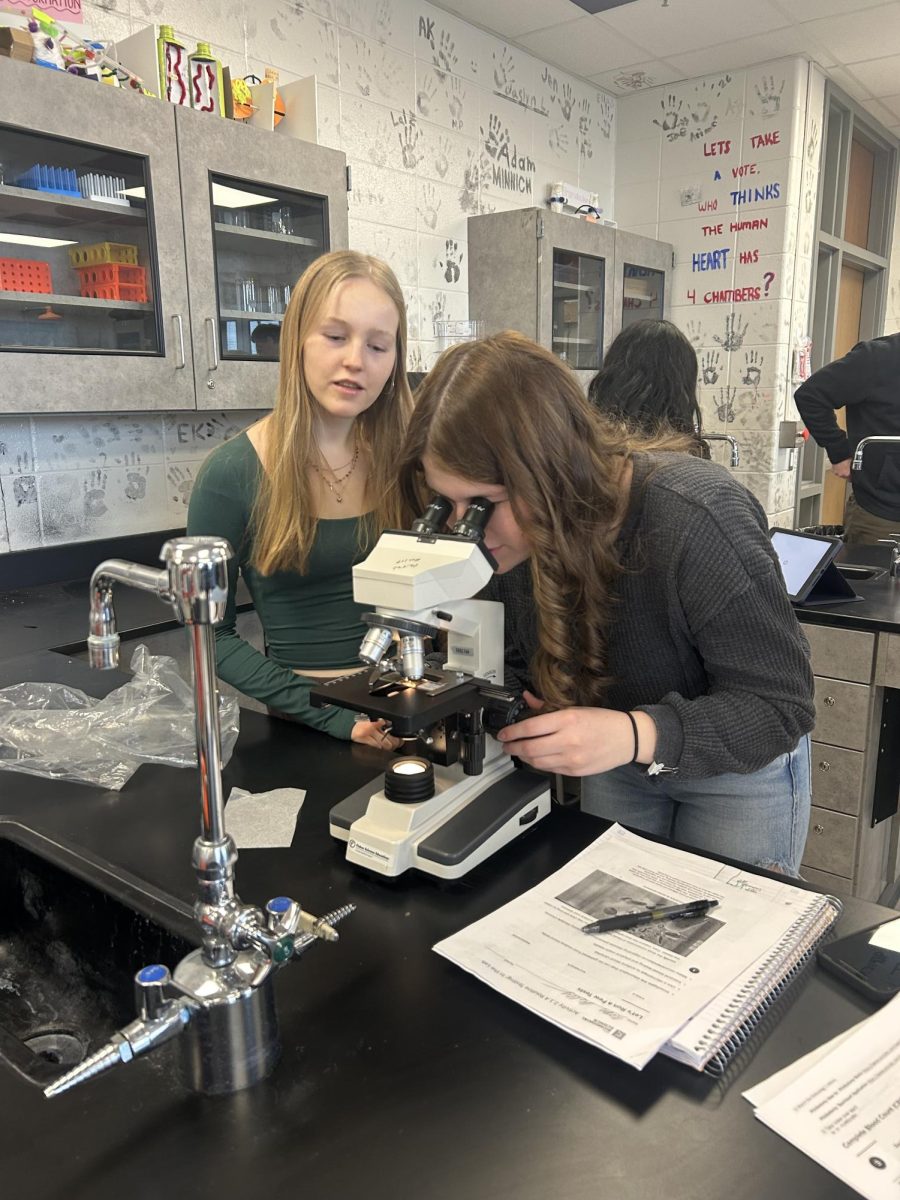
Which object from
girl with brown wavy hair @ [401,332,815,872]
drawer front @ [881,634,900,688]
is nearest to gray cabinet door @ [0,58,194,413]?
girl with brown wavy hair @ [401,332,815,872]

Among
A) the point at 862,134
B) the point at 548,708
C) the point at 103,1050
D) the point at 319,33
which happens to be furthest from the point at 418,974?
the point at 862,134

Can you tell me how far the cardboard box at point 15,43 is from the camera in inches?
66.5

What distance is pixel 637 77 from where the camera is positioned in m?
4.00

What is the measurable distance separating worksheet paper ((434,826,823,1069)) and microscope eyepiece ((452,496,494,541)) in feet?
1.18

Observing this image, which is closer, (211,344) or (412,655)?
(412,655)

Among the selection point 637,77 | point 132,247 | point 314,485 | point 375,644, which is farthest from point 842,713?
point 637,77

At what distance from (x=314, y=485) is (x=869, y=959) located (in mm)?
1030

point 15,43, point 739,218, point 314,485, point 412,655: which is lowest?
point 412,655

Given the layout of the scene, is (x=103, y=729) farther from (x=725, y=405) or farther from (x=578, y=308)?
(x=725, y=405)

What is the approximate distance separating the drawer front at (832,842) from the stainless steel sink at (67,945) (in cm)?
173

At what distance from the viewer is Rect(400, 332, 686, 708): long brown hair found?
97 centimetres

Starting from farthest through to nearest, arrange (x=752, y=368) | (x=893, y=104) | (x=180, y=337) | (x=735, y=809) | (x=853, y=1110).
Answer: (x=893, y=104) → (x=752, y=368) → (x=180, y=337) → (x=735, y=809) → (x=853, y=1110)

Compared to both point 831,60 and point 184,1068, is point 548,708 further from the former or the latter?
point 831,60

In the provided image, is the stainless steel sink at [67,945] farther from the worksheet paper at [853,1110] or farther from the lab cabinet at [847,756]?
the lab cabinet at [847,756]
